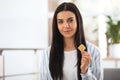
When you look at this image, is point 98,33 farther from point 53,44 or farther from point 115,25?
point 53,44

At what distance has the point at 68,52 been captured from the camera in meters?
1.54

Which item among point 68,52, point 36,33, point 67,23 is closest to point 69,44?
point 68,52

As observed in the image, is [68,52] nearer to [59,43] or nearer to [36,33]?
[59,43]

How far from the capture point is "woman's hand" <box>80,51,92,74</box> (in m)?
1.28

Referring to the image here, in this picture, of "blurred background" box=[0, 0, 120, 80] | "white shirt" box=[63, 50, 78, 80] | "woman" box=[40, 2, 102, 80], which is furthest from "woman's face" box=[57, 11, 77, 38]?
"blurred background" box=[0, 0, 120, 80]

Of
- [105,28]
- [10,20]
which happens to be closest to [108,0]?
[105,28]

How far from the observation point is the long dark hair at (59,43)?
1.48 meters

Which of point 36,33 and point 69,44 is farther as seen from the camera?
point 36,33

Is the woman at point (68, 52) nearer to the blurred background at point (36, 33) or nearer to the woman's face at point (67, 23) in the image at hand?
the woman's face at point (67, 23)

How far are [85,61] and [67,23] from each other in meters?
0.28

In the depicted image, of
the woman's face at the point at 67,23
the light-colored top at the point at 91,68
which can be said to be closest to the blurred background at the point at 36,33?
the light-colored top at the point at 91,68

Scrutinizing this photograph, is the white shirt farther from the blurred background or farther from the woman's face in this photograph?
the blurred background

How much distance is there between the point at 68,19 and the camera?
1.45 metres

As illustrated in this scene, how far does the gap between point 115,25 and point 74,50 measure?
1.39m
